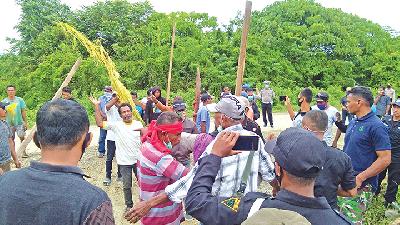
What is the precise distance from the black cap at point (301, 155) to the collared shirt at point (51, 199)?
2.66ft

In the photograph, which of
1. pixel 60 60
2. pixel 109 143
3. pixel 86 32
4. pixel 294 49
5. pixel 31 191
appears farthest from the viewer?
pixel 294 49

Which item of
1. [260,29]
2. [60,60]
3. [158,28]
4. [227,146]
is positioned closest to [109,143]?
[227,146]

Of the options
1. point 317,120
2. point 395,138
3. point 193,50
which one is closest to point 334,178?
point 317,120

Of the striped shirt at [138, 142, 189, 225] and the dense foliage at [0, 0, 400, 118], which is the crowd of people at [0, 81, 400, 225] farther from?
the dense foliage at [0, 0, 400, 118]

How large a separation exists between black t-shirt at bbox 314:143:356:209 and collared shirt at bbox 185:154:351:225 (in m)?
1.22

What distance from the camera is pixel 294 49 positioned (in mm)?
25281

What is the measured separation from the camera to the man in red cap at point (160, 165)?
317 centimetres

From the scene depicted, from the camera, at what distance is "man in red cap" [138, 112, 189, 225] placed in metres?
3.17

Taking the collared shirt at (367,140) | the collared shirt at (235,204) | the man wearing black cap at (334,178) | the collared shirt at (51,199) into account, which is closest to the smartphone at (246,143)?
the collared shirt at (235,204)

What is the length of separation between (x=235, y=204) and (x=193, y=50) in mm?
20875

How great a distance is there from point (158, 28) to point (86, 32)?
13.2 feet

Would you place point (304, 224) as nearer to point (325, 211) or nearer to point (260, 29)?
point (325, 211)

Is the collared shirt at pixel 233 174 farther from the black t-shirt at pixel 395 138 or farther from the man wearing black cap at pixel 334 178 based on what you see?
the black t-shirt at pixel 395 138

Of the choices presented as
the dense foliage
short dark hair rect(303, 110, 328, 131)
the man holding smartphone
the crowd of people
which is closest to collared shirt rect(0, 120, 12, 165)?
the crowd of people
